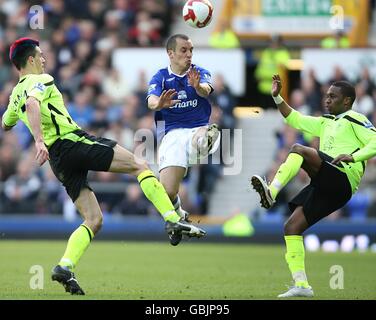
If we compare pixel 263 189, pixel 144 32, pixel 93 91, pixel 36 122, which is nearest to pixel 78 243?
pixel 36 122

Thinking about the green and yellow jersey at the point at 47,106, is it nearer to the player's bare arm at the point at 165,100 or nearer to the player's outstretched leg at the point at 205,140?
the player's bare arm at the point at 165,100

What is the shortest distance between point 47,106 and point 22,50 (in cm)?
66

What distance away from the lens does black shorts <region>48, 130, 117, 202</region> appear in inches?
451

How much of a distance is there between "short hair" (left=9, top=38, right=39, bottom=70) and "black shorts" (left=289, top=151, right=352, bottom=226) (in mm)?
3288

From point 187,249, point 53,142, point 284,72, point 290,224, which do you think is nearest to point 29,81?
point 53,142

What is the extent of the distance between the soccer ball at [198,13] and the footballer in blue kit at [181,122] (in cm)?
27

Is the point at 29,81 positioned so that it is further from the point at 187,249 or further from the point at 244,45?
the point at 244,45

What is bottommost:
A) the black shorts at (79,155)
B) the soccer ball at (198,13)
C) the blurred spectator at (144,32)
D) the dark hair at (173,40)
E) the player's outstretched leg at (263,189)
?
the player's outstretched leg at (263,189)

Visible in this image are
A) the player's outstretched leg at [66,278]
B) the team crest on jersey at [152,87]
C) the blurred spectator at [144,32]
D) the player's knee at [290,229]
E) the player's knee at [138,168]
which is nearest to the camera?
the player's outstretched leg at [66,278]

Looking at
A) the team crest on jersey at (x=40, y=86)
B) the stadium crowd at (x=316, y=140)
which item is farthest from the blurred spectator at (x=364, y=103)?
the team crest on jersey at (x=40, y=86)

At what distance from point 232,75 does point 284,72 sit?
1264 millimetres

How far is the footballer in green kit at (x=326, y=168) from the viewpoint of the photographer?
11469 mm

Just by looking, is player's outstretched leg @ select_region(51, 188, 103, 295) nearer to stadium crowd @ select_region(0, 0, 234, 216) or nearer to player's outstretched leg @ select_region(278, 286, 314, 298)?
player's outstretched leg @ select_region(278, 286, 314, 298)

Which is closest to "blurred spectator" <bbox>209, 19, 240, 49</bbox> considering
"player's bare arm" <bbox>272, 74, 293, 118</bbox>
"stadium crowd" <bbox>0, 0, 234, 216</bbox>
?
"stadium crowd" <bbox>0, 0, 234, 216</bbox>
